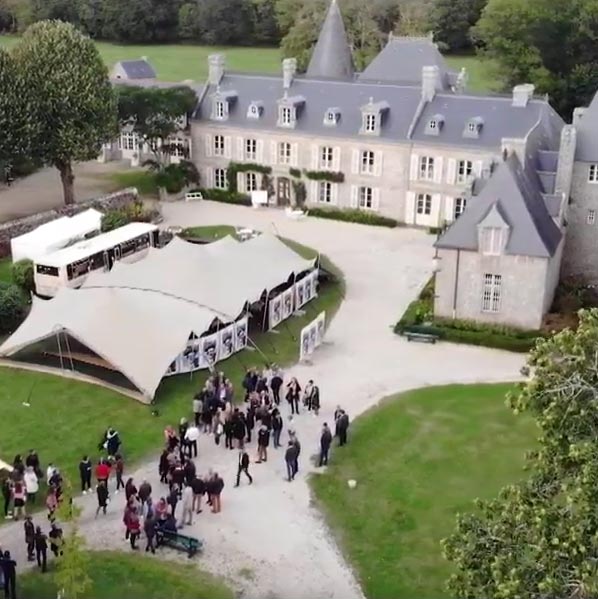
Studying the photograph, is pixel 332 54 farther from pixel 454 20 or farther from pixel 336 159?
pixel 454 20

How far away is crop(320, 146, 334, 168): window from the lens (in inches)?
1983

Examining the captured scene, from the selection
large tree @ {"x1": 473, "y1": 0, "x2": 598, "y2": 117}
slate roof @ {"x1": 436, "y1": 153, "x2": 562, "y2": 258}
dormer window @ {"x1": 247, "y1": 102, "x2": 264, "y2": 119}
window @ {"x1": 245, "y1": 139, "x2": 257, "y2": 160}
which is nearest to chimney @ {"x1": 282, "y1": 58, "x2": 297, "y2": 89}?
dormer window @ {"x1": 247, "y1": 102, "x2": 264, "y2": 119}

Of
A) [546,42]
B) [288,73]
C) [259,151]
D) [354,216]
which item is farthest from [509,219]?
[546,42]

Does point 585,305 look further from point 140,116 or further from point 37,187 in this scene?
point 37,187

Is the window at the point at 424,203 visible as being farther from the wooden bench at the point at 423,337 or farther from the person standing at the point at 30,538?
the person standing at the point at 30,538

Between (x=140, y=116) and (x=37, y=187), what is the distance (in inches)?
313

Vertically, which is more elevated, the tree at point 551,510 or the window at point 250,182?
the tree at point 551,510

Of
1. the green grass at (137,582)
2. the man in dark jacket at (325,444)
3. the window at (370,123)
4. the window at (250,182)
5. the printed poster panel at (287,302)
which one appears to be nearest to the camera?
the green grass at (137,582)

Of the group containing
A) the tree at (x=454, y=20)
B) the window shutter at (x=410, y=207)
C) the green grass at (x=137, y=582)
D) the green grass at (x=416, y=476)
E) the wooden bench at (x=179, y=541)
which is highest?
the tree at (x=454, y=20)

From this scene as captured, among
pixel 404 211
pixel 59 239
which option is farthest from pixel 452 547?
pixel 404 211

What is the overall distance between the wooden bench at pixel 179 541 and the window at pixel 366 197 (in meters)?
31.4

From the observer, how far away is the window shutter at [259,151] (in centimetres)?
5203

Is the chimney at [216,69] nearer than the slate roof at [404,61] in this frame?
Yes

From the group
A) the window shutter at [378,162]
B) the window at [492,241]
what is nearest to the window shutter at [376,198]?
the window shutter at [378,162]
